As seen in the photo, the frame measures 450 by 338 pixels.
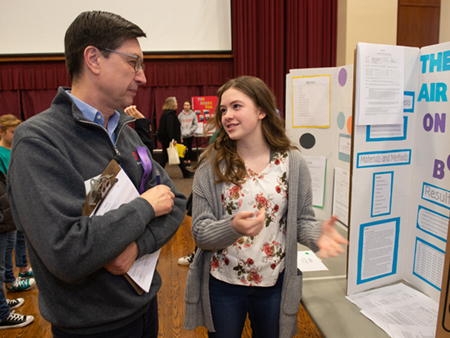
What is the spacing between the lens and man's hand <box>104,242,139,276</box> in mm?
829

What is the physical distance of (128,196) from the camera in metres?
0.90

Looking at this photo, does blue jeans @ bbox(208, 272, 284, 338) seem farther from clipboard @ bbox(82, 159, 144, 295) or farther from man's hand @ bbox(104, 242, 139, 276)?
clipboard @ bbox(82, 159, 144, 295)

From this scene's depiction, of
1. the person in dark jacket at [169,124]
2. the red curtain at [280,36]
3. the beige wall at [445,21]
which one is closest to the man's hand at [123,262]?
the person in dark jacket at [169,124]

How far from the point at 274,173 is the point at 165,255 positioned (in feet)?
7.72

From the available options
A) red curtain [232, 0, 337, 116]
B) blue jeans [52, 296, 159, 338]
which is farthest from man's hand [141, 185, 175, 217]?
red curtain [232, 0, 337, 116]

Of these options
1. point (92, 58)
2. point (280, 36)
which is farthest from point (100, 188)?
point (280, 36)

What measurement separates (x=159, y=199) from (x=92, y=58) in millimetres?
458

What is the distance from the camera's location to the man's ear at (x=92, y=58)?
0.87 meters

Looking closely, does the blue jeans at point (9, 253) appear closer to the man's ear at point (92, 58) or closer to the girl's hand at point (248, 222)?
the man's ear at point (92, 58)

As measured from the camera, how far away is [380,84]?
46.2 inches

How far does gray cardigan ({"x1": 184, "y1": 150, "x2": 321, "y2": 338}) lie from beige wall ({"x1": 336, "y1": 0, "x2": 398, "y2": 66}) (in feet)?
17.7

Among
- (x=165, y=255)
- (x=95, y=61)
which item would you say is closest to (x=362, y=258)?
(x=95, y=61)

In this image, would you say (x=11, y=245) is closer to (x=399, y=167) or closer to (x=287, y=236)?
(x=287, y=236)

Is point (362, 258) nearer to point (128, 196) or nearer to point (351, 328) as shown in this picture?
point (351, 328)
